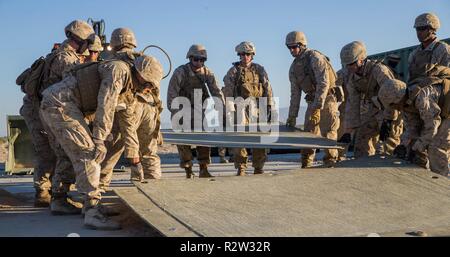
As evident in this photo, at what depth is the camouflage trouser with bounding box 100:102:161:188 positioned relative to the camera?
5.38m

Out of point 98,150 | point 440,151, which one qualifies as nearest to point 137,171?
point 98,150

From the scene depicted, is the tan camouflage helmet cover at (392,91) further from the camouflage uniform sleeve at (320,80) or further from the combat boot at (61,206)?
the combat boot at (61,206)

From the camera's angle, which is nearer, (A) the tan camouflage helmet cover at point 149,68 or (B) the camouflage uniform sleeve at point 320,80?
(A) the tan camouflage helmet cover at point 149,68

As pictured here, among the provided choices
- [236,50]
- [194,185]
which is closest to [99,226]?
[194,185]

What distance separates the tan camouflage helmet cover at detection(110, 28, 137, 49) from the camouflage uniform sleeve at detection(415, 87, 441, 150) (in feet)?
10.6

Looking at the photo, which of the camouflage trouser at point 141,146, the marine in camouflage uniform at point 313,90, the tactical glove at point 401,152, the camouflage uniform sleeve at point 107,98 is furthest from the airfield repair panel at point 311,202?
the marine in camouflage uniform at point 313,90

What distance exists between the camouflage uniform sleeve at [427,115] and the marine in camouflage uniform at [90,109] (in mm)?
2801

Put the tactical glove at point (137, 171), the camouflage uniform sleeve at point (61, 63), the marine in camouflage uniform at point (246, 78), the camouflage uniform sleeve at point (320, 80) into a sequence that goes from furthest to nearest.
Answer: the marine in camouflage uniform at point (246, 78) < the camouflage uniform sleeve at point (320, 80) < the camouflage uniform sleeve at point (61, 63) < the tactical glove at point (137, 171)

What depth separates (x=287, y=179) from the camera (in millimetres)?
5172

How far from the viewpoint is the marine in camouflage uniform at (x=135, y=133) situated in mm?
5105

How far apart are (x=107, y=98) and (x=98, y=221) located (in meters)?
1.03

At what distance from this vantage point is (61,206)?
210 inches

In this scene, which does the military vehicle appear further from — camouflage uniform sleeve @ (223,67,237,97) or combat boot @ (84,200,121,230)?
combat boot @ (84,200,121,230)
